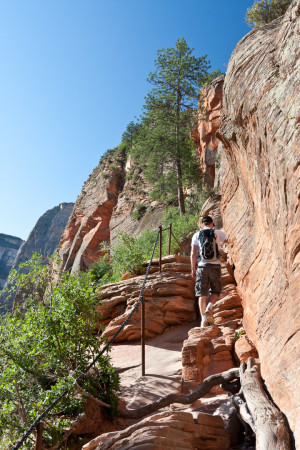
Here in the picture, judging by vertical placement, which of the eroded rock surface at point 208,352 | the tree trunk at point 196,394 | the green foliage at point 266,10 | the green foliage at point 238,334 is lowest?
the tree trunk at point 196,394

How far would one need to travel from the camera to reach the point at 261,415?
3.15 metres

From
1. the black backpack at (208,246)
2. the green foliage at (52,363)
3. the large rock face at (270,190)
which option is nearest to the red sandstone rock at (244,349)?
the large rock face at (270,190)

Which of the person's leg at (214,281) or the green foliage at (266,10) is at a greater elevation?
the green foliage at (266,10)

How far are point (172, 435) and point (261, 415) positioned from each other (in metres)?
0.84

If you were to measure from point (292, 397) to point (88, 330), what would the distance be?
3.46 meters

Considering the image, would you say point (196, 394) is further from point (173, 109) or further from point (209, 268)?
point (173, 109)

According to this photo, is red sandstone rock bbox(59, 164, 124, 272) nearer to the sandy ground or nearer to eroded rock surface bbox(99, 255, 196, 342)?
eroded rock surface bbox(99, 255, 196, 342)

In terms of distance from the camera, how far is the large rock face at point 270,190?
3246 millimetres

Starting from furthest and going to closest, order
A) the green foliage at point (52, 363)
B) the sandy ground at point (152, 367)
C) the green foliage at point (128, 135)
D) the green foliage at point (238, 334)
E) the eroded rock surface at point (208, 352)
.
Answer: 1. the green foliage at point (128, 135)
2. the green foliage at point (238, 334)
3. the sandy ground at point (152, 367)
4. the eroded rock surface at point (208, 352)
5. the green foliage at point (52, 363)

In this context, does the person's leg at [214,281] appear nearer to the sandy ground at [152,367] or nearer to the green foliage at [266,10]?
the sandy ground at [152,367]

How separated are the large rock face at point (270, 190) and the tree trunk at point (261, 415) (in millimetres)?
103

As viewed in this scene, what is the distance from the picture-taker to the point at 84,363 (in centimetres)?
533

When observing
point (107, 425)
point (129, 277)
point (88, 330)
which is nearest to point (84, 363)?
point (88, 330)

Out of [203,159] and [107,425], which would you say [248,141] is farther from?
[203,159]
